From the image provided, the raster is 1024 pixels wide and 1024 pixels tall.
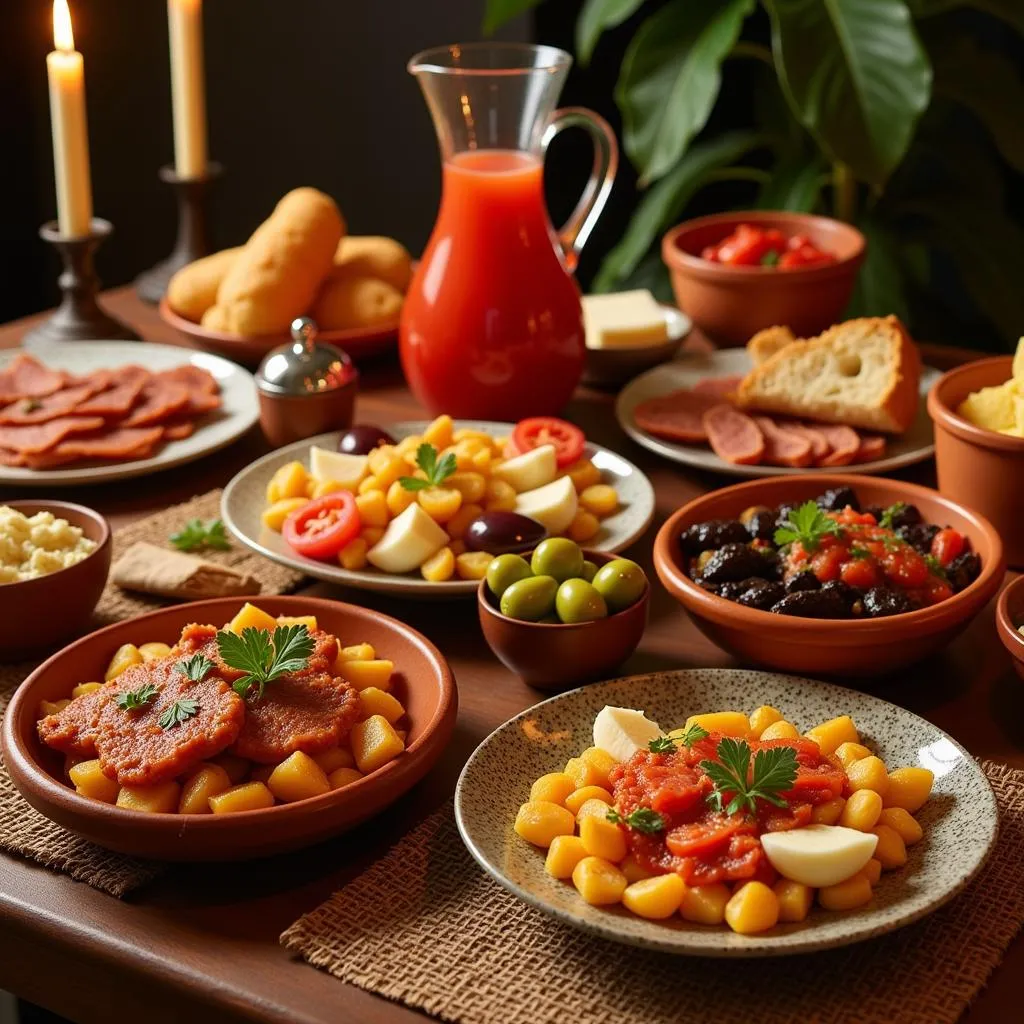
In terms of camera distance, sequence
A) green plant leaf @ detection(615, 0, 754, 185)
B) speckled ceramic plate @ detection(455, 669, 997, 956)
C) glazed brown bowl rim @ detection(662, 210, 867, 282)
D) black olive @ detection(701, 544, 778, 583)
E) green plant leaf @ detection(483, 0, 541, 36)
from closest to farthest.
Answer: speckled ceramic plate @ detection(455, 669, 997, 956) → black olive @ detection(701, 544, 778, 583) → glazed brown bowl rim @ detection(662, 210, 867, 282) → green plant leaf @ detection(615, 0, 754, 185) → green plant leaf @ detection(483, 0, 541, 36)

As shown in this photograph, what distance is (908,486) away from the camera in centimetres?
166

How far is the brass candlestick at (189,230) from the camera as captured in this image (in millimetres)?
2812

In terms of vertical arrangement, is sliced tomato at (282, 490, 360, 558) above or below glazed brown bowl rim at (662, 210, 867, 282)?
below

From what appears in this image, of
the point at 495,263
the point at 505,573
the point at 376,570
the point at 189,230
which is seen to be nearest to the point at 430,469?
the point at 376,570

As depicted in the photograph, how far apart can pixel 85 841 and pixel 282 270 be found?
4.26ft

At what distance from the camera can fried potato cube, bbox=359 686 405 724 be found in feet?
4.27

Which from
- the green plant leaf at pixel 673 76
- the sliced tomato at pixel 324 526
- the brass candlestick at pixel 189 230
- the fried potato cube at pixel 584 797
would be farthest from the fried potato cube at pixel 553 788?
the green plant leaf at pixel 673 76

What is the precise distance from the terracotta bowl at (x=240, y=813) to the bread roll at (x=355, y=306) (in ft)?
3.42

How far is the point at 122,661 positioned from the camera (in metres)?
1.40

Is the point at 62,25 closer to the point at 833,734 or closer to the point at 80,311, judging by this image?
the point at 80,311

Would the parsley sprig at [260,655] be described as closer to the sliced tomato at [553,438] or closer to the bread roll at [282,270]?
the sliced tomato at [553,438]

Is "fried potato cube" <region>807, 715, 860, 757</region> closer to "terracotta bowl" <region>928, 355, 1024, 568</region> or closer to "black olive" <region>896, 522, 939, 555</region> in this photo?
"black olive" <region>896, 522, 939, 555</region>

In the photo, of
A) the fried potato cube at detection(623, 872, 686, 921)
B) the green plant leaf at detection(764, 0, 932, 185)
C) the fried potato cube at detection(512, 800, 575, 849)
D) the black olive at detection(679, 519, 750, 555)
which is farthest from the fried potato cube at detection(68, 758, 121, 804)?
the green plant leaf at detection(764, 0, 932, 185)

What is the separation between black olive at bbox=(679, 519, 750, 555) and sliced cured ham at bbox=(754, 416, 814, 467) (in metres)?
→ 0.40
